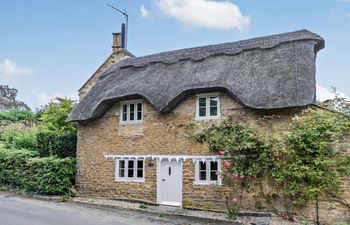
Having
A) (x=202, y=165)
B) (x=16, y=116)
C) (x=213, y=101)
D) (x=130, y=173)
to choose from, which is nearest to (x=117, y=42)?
(x=130, y=173)

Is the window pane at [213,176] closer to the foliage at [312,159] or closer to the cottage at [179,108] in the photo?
the cottage at [179,108]

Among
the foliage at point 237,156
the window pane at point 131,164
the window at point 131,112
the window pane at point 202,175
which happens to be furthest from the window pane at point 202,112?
the window pane at point 131,164

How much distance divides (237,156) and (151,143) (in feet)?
13.2

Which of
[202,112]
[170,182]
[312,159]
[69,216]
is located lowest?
[69,216]

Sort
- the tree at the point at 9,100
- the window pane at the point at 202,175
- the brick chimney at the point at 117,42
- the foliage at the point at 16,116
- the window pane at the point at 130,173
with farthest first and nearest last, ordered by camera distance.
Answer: the tree at the point at 9,100 → the foliage at the point at 16,116 → the brick chimney at the point at 117,42 → the window pane at the point at 130,173 → the window pane at the point at 202,175

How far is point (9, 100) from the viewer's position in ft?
152

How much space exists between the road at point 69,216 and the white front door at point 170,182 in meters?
1.54

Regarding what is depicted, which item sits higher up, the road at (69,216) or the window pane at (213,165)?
the window pane at (213,165)

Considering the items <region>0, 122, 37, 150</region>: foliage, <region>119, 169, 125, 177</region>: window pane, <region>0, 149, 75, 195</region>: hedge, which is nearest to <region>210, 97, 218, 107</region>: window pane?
<region>119, 169, 125, 177</region>: window pane

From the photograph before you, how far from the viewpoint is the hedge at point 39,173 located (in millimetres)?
15727

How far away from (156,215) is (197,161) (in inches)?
99.3

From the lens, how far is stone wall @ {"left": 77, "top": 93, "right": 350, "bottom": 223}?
12352 mm

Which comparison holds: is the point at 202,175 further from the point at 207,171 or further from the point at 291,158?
the point at 291,158

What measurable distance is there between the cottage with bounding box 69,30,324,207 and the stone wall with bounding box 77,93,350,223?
0.13ft
